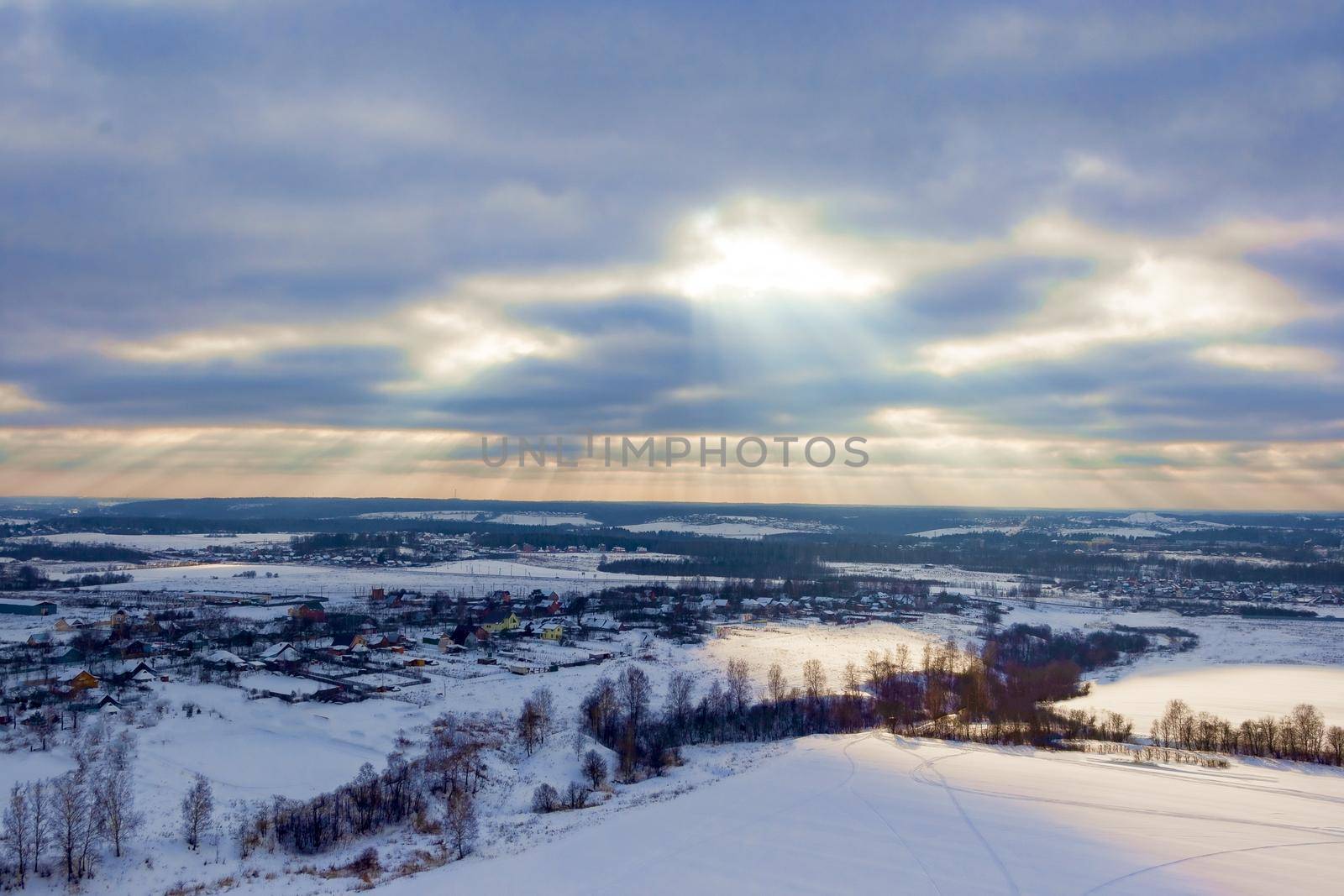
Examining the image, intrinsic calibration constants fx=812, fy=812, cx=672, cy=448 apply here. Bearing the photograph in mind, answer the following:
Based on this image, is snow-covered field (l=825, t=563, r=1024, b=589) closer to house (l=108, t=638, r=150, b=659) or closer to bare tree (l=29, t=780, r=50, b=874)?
house (l=108, t=638, r=150, b=659)

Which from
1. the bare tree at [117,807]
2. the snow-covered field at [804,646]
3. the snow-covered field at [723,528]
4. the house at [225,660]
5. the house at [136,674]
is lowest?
the snow-covered field at [723,528]

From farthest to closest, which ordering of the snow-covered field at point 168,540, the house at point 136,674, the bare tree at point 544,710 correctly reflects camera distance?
the snow-covered field at point 168,540 < the house at point 136,674 < the bare tree at point 544,710

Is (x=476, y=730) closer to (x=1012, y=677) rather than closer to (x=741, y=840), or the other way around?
(x=741, y=840)

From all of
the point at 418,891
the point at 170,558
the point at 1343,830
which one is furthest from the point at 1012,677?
the point at 170,558

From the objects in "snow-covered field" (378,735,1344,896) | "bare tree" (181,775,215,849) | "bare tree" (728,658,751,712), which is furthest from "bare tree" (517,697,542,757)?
"bare tree" (181,775,215,849)

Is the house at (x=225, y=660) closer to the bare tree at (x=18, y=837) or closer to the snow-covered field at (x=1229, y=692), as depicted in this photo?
the bare tree at (x=18, y=837)

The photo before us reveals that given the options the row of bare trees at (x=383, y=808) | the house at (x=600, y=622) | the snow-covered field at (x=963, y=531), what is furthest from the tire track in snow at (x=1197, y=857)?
the snow-covered field at (x=963, y=531)
